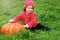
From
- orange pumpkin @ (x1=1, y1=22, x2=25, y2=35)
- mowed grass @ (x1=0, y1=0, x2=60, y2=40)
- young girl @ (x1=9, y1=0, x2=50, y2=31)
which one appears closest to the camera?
mowed grass @ (x1=0, y1=0, x2=60, y2=40)

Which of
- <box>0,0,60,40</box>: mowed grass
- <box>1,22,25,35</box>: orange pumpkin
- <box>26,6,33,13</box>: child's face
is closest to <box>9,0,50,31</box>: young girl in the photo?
<box>26,6,33,13</box>: child's face

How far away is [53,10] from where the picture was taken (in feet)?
32.7

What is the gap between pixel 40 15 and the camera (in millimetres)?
9117

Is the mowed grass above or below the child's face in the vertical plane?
below

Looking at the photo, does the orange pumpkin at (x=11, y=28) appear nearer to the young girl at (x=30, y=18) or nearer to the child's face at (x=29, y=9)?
the young girl at (x=30, y=18)

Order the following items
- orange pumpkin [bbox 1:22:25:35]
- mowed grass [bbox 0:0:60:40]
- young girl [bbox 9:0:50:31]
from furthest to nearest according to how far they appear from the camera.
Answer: young girl [bbox 9:0:50:31]
orange pumpkin [bbox 1:22:25:35]
mowed grass [bbox 0:0:60:40]

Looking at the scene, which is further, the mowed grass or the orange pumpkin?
the orange pumpkin

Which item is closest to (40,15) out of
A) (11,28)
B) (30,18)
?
(30,18)

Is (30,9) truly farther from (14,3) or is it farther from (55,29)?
(14,3)

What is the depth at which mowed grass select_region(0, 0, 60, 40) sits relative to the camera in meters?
6.76

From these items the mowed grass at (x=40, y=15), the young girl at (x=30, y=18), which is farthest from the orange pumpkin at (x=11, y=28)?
the young girl at (x=30, y=18)

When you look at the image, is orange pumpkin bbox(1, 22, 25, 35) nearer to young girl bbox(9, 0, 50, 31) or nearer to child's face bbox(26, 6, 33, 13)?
young girl bbox(9, 0, 50, 31)

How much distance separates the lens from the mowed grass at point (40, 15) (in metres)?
6.76

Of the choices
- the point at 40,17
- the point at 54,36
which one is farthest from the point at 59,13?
the point at 54,36
